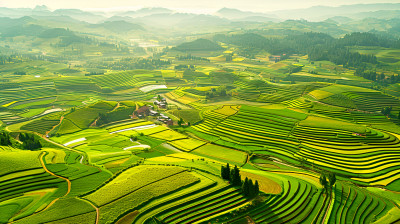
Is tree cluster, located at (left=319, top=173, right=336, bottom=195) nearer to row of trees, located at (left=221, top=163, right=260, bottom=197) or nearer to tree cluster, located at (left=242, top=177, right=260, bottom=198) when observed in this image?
row of trees, located at (left=221, top=163, right=260, bottom=197)

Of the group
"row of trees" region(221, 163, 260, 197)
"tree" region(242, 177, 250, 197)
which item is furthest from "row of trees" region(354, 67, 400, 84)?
"tree" region(242, 177, 250, 197)

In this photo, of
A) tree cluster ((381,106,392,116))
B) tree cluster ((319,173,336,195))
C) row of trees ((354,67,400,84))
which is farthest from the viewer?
row of trees ((354,67,400,84))

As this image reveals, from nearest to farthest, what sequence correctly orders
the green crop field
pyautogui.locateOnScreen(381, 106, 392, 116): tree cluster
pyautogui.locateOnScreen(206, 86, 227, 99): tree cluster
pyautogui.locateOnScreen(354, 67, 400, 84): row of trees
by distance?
the green crop field
pyautogui.locateOnScreen(381, 106, 392, 116): tree cluster
pyautogui.locateOnScreen(206, 86, 227, 99): tree cluster
pyautogui.locateOnScreen(354, 67, 400, 84): row of trees

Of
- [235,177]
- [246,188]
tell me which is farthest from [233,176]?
[246,188]

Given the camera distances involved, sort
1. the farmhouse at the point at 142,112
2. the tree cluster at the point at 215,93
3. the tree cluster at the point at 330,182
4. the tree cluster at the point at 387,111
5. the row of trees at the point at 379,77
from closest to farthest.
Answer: the tree cluster at the point at 330,182, the tree cluster at the point at 387,111, the farmhouse at the point at 142,112, the tree cluster at the point at 215,93, the row of trees at the point at 379,77

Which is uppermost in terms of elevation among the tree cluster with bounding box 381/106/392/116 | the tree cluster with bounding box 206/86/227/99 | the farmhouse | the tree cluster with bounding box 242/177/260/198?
the tree cluster with bounding box 242/177/260/198

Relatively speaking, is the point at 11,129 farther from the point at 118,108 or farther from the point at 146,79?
the point at 146,79

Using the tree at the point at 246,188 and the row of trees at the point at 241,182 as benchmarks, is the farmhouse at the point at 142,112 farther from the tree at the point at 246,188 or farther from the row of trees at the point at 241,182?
the tree at the point at 246,188

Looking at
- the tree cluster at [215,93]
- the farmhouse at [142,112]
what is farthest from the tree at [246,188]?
the tree cluster at [215,93]

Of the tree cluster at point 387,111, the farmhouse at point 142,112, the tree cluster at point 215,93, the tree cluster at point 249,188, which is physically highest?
the tree cluster at point 249,188
